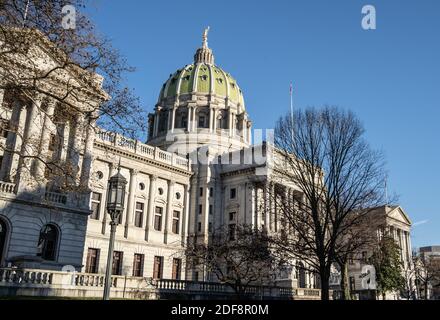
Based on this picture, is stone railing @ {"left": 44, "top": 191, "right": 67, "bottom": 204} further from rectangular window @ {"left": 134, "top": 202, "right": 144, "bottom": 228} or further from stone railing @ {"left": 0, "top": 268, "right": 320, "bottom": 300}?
rectangular window @ {"left": 134, "top": 202, "right": 144, "bottom": 228}

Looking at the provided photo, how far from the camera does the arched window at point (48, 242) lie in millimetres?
32469

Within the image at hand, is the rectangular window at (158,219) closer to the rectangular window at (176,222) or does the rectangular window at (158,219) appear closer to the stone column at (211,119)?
the rectangular window at (176,222)

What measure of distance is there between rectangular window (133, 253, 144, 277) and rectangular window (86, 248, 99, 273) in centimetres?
523

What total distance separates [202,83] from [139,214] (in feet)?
130

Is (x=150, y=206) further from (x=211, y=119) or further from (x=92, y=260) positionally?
(x=211, y=119)

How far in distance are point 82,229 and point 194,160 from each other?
32003mm

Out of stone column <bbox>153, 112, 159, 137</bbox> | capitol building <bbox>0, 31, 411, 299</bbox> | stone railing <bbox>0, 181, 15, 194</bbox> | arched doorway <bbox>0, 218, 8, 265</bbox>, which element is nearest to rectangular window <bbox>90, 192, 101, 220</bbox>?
capitol building <bbox>0, 31, 411, 299</bbox>

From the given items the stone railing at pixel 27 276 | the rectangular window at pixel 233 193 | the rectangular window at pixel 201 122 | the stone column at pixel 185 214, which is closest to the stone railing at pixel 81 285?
the stone railing at pixel 27 276

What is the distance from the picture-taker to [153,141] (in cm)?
8200

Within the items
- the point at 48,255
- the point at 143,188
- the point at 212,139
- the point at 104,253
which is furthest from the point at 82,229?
the point at 212,139

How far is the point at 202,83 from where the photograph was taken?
85750mm

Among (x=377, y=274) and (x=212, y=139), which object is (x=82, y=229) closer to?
(x=377, y=274)

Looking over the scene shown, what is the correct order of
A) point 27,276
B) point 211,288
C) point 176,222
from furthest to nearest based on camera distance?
point 176,222 < point 211,288 < point 27,276

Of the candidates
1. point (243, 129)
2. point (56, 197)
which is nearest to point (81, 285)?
point (56, 197)
